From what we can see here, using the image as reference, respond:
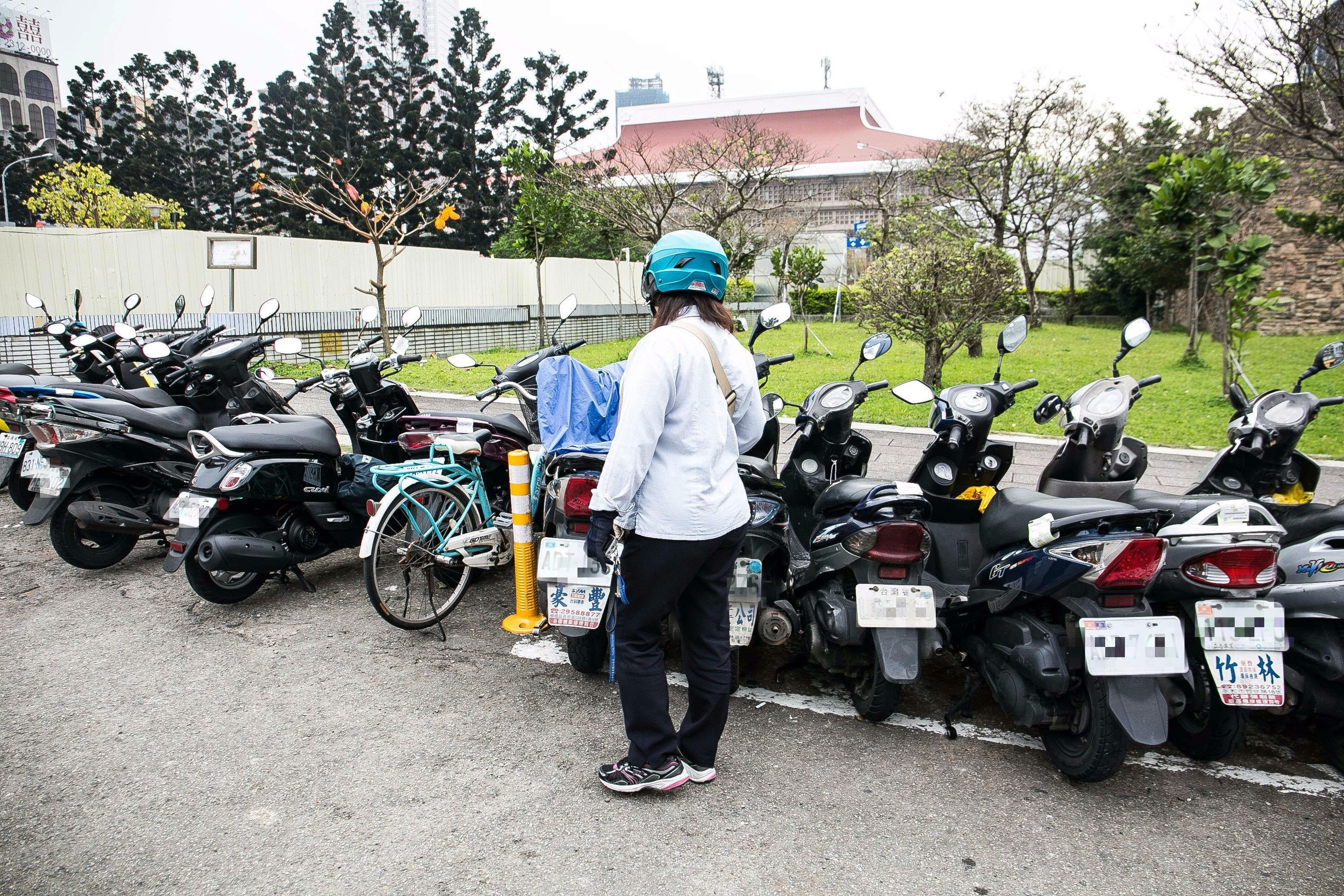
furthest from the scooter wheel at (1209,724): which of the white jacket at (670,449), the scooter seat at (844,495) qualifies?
the white jacket at (670,449)

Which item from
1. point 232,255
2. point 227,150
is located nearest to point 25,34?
point 227,150

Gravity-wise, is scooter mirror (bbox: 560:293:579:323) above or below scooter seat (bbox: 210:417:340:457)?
above

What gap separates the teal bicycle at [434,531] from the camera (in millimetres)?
3979

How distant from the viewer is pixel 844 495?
11.3ft

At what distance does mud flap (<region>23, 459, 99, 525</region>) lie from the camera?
184 inches

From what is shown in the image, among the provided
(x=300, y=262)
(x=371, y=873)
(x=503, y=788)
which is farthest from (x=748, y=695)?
(x=300, y=262)

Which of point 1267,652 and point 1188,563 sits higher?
point 1188,563

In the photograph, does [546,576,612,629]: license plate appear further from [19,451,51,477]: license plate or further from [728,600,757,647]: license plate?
[19,451,51,477]: license plate

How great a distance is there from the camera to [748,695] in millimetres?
3557

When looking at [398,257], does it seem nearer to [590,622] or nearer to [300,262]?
[300,262]

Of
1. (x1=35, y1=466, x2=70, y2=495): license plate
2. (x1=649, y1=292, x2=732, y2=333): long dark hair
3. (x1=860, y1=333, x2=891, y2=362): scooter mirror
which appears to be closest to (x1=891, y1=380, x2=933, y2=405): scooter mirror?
(x1=860, y1=333, x2=891, y2=362): scooter mirror

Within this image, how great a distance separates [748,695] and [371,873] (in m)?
1.68

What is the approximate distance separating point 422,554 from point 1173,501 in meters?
3.44

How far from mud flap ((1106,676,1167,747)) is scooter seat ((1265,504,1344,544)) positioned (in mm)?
1409
